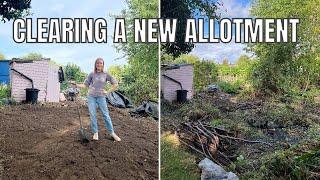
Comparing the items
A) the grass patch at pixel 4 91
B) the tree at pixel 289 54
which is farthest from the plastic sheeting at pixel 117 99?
the tree at pixel 289 54

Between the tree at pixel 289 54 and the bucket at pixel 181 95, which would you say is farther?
the bucket at pixel 181 95

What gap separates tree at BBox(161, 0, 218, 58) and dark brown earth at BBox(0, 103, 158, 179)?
601 mm

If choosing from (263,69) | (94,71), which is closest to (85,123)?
(94,71)

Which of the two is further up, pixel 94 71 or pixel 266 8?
pixel 266 8

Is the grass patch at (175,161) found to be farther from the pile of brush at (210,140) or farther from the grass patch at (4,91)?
the grass patch at (4,91)

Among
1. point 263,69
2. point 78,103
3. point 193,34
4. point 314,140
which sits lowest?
point 314,140

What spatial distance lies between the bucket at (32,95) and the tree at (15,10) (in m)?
0.57

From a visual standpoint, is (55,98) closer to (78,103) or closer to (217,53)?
(78,103)

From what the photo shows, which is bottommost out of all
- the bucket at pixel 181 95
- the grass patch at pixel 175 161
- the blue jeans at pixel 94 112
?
the grass patch at pixel 175 161

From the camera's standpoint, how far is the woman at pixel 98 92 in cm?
423

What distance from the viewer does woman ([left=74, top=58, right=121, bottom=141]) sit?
13.9ft

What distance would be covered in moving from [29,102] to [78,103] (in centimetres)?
39

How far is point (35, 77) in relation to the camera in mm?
4301

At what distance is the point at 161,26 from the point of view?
4242mm
